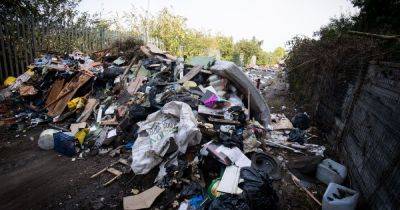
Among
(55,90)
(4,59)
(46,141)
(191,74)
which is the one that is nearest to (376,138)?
(191,74)

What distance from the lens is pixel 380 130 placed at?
3.54 metres

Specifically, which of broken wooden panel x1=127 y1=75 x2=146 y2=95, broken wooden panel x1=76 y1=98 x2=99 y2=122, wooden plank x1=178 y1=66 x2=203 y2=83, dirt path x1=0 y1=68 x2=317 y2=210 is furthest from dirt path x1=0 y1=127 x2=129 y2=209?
wooden plank x1=178 y1=66 x2=203 y2=83

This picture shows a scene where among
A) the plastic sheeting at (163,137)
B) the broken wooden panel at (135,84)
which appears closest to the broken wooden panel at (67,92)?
the broken wooden panel at (135,84)

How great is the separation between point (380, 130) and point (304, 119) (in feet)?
11.0

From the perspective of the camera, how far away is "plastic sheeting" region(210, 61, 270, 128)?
5910 mm

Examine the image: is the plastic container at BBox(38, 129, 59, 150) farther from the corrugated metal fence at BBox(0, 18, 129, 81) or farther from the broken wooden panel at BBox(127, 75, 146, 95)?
the corrugated metal fence at BBox(0, 18, 129, 81)

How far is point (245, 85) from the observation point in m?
6.01

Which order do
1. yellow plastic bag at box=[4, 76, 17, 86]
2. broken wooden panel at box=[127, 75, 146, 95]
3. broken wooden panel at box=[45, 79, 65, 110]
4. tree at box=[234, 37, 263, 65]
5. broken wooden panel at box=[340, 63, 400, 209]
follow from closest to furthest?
broken wooden panel at box=[340, 63, 400, 209] < broken wooden panel at box=[127, 75, 146, 95] < broken wooden panel at box=[45, 79, 65, 110] < yellow plastic bag at box=[4, 76, 17, 86] < tree at box=[234, 37, 263, 65]

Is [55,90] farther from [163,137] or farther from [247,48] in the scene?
[247,48]

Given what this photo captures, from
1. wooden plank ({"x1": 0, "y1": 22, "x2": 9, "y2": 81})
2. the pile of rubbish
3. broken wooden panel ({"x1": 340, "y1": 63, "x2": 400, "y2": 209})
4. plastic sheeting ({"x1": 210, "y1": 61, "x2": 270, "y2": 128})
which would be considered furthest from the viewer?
wooden plank ({"x1": 0, "y1": 22, "x2": 9, "y2": 81})

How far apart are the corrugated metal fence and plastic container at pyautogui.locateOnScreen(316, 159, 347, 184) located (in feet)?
29.9

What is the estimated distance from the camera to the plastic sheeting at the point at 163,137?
156 inches

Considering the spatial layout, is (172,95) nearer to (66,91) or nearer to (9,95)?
(66,91)

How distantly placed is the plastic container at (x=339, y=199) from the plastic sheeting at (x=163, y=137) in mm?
2089
